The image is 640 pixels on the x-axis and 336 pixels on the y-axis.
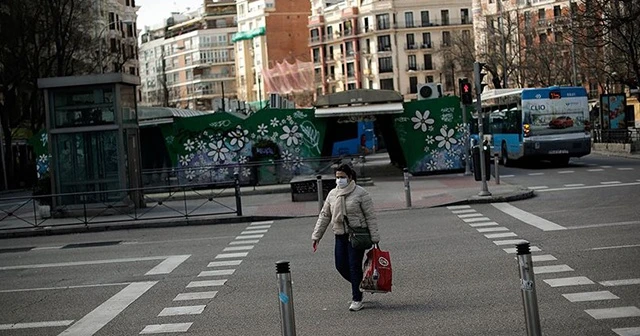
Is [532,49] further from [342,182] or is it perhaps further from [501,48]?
[342,182]

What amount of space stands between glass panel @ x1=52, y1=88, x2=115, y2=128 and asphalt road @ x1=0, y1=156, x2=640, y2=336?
15.8 feet

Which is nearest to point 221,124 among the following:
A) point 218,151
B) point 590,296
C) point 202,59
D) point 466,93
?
point 218,151

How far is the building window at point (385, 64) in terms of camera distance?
4943 inches

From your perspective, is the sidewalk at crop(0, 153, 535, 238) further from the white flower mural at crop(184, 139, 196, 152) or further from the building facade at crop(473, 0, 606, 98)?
the building facade at crop(473, 0, 606, 98)

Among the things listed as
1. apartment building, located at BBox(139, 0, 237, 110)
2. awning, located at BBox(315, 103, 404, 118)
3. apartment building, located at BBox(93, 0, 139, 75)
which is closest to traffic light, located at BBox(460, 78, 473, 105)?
awning, located at BBox(315, 103, 404, 118)

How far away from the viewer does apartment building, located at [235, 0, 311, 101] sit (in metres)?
148

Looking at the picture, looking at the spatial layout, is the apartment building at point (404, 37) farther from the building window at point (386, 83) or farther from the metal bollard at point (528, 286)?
the metal bollard at point (528, 286)

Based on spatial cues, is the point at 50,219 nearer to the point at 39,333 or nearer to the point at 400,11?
the point at 39,333

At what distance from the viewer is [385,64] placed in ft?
413

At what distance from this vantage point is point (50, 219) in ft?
97.4

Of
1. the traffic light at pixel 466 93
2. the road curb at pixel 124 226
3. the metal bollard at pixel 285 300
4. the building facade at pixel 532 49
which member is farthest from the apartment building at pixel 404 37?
the metal bollard at pixel 285 300

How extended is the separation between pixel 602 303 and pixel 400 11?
375 ft

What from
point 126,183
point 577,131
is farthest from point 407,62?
point 126,183

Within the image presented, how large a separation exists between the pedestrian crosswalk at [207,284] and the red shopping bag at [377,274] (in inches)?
84.8
